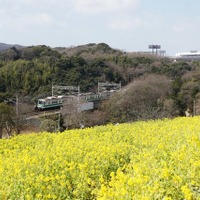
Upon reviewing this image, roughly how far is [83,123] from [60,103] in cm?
685

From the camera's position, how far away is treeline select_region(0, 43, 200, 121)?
30.6 m

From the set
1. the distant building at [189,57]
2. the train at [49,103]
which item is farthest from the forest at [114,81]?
the distant building at [189,57]

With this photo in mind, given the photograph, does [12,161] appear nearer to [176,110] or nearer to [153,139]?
[153,139]

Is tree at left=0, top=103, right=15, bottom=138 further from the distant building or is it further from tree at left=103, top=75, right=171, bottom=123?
the distant building

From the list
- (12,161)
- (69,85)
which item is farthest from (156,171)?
(69,85)

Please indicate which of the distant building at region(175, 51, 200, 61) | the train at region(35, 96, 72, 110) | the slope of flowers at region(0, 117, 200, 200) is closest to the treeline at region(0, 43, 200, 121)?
the train at region(35, 96, 72, 110)

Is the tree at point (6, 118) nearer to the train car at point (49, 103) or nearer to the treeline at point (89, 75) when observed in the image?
the treeline at point (89, 75)

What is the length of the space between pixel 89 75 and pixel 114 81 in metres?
4.20

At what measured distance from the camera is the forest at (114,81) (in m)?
27.8

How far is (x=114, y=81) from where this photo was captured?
150ft

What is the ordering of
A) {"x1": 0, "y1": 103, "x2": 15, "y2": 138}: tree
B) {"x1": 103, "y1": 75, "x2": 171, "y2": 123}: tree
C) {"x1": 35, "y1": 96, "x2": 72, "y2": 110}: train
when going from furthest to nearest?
1. {"x1": 35, "y1": 96, "x2": 72, "y2": 110}: train
2. {"x1": 103, "y1": 75, "x2": 171, "y2": 123}: tree
3. {"x1": 0, "y1": 103, "x2": 15, "y2": 138}: tree

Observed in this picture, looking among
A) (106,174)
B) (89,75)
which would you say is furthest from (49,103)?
(106,174)

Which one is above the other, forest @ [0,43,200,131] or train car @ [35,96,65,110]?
forest @ [0,43,200,131]

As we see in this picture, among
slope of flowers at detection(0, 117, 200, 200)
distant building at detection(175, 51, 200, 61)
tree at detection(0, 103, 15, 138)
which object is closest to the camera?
slope of flowers at detection(0, 117, 200, 200)
